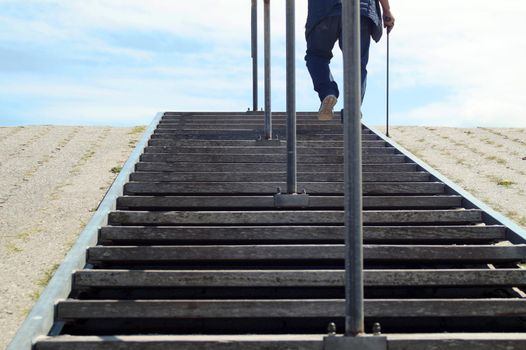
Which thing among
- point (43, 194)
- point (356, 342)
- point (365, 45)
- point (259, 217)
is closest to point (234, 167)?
point (259, 217)

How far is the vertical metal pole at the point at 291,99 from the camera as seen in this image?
5.93m

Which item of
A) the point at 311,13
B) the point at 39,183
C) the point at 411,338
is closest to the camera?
the point at 411,338

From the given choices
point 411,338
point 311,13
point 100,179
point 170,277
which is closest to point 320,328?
point 411,338

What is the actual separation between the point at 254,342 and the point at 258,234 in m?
→ 1.47

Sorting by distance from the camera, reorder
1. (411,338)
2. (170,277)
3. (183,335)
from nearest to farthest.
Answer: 1. (411,338)
2. (183,335)
3. (170,277)

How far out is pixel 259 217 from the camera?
5703 millimetres

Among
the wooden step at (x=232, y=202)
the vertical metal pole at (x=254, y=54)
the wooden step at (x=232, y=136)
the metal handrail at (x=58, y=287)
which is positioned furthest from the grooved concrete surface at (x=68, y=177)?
the vertical metal pole at (x=254, y=54)

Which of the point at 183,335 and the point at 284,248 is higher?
the point at 284,248

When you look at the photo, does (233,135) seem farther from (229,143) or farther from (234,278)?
(234,278)

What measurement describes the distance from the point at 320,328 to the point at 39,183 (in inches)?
189

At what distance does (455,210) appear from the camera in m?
5.99

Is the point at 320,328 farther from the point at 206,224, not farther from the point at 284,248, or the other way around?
the point at 206,224

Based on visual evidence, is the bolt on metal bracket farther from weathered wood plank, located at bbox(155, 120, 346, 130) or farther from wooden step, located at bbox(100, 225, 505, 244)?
wooden step, located at bbox(100, 225, 505, 244)

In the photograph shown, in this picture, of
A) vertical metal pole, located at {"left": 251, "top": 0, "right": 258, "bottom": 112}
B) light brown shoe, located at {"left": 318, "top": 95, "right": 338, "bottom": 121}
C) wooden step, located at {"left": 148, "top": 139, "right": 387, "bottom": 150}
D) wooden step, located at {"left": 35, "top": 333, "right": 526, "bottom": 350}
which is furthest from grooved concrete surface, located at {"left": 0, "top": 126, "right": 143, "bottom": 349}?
light brown shoe, located at {"left": 318, "top": 95, "right": 338, "bottom": 121}
